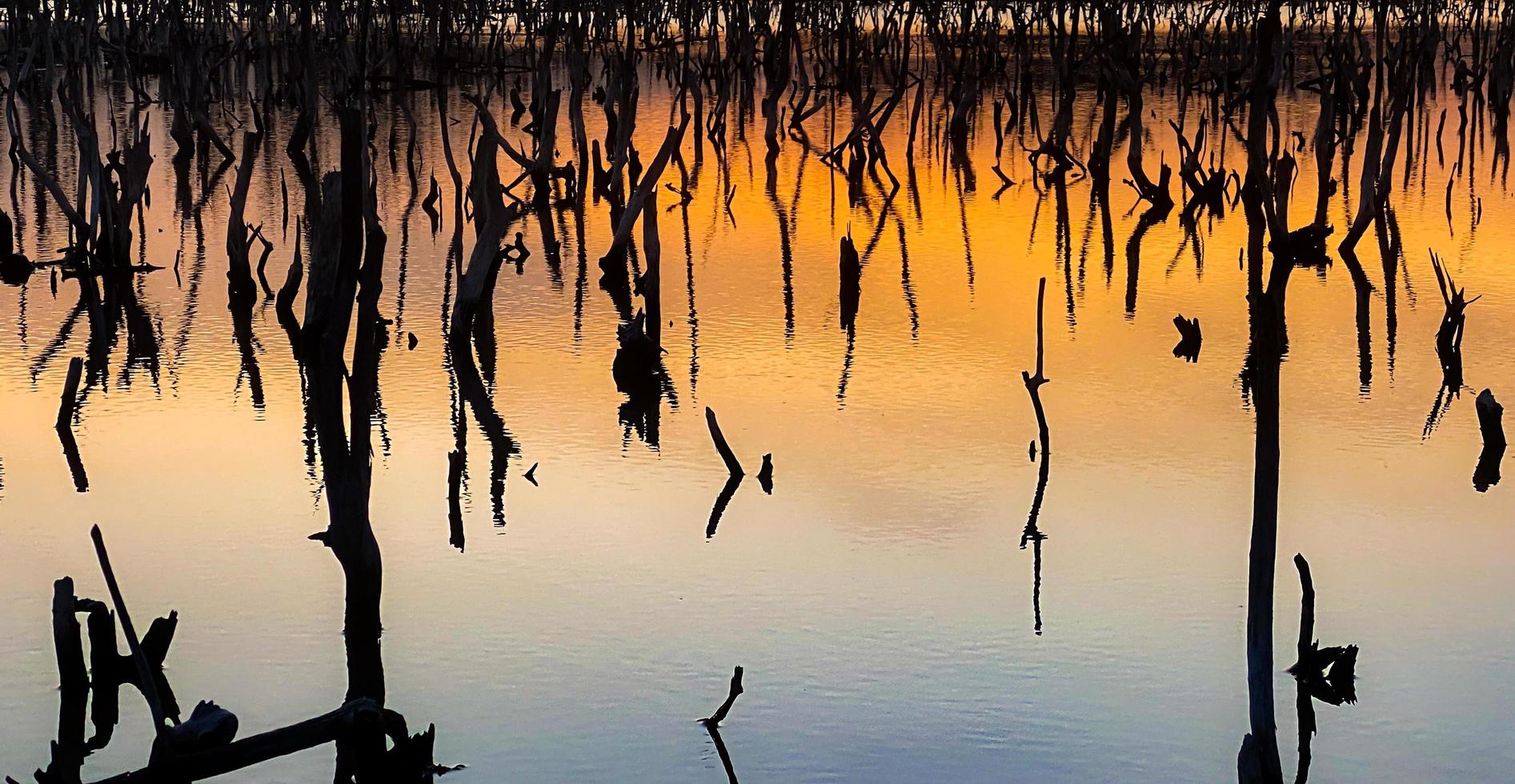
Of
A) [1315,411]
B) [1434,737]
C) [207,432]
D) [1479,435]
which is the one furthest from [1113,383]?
[1434,737]

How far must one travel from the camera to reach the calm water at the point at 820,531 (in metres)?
3.19

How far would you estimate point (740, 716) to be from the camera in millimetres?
3223

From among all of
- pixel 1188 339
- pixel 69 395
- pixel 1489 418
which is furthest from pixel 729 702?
pixel 1188 339

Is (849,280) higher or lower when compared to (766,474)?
higher

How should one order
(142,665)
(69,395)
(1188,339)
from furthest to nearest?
(1188,339) < (69,395) < (142,665)

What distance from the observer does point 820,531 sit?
4.32 m

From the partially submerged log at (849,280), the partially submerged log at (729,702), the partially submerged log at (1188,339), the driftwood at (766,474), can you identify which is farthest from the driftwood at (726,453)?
the partially submerged log at (849,280)

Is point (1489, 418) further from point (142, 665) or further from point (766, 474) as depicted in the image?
point (142, 665)

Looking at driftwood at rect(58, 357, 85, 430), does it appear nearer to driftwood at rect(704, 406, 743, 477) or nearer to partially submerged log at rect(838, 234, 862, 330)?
driftwood at rect(704, 406, 743, 477)

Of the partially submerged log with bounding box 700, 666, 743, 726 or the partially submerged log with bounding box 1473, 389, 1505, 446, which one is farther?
the partially submerged log with bounding box 1473, 389, 1505, 446

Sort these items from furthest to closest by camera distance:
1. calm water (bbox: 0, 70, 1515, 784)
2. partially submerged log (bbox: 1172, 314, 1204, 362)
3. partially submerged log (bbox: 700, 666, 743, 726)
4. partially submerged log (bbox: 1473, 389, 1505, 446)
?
1. partially submerged log (bbox: 1172, 314, 1204, 362)
2. partially submerged log (bbox: 1473, 389, 1505, 446)
3. calm water (bbox: 0, 70, 1515, 784)
4. partially submerged log (bbox: 700, 666, 743, 726)

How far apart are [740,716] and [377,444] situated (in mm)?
2141

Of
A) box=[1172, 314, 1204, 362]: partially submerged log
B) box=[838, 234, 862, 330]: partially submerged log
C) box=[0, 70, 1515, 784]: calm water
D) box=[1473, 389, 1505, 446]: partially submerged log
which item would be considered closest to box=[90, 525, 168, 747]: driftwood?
→ box=[0, 70, 1515, 784]: calm water

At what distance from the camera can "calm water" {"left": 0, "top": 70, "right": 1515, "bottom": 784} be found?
3193mm
